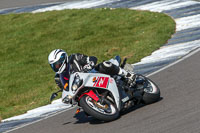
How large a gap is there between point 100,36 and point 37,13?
6.02 metres

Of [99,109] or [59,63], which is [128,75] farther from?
[59,63]

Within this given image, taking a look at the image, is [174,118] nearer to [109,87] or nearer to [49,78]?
[109,87]

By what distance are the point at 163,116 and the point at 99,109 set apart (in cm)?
111

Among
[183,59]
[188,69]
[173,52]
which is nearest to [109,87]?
[188,69]

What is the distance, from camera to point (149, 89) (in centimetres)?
861

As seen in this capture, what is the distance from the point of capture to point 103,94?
25.5 ft

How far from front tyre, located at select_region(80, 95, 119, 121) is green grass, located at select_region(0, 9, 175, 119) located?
13.1 feet

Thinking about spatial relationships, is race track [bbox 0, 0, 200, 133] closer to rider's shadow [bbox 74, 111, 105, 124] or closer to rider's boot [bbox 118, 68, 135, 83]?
rider's shadow [bbox 74, 111, 105, 124]

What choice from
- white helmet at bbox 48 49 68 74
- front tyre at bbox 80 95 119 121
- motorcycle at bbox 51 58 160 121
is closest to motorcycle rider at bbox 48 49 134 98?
white helmet at bbox 48 49 68 74

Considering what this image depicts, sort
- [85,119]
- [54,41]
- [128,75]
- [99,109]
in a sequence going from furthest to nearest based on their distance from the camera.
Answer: [54,41] < [85,119] < [128,75] < [99,109]

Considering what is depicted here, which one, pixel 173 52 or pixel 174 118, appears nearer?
pixel 174 118

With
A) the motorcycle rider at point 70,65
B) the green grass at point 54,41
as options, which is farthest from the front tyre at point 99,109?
the green grass at point 54,41

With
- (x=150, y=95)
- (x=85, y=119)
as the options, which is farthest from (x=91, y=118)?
(x=150, y=95)

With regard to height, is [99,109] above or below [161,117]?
above
